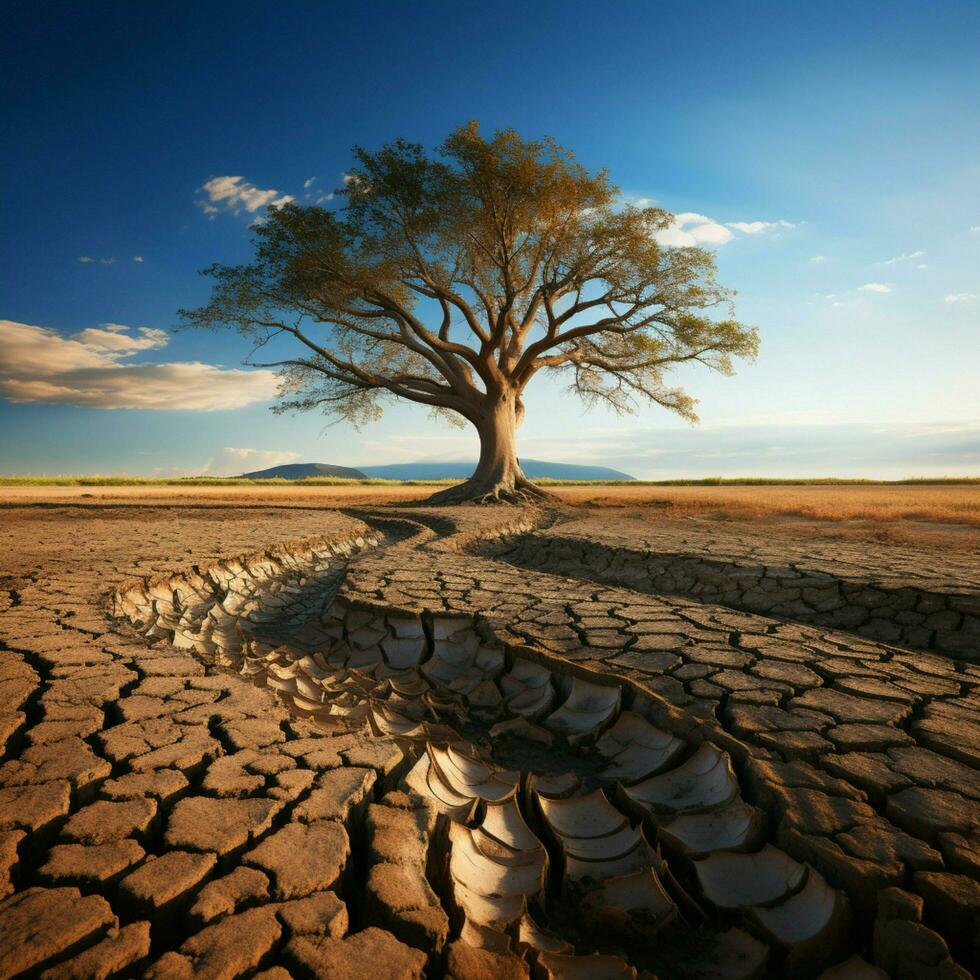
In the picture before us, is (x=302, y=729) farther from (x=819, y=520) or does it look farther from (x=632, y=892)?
(x=819, y=520)

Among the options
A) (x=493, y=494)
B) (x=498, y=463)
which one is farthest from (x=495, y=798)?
(x=498, y=463)

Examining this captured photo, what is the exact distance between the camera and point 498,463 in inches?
634

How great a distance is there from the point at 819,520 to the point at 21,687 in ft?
33.4

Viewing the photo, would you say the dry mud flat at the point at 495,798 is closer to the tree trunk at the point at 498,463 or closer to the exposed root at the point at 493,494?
the exposed root at the point at 493,494

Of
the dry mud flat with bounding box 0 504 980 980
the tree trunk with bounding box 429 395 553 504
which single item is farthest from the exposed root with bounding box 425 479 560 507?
the dry mud flat with bounding box 0 504 980 980

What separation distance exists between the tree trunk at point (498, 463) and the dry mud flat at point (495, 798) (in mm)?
11537

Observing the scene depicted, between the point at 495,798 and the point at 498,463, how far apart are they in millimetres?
14184

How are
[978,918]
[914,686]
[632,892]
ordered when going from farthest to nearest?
1. [914,686]
2. [632,892]
3. [978,918]

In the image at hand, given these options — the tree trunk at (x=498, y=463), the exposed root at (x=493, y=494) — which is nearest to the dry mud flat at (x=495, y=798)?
the exposed root at (x=493, y=494)

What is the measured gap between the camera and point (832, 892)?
1.46 meters

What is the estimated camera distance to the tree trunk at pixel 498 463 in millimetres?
15531

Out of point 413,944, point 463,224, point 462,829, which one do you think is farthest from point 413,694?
point 463,224

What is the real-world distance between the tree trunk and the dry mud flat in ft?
37.9

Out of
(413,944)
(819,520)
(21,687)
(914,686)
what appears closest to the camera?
(413,944)
